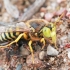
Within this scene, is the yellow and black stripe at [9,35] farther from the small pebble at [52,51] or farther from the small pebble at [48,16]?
the small pebble at [48,16]

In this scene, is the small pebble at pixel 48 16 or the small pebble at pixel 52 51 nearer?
the small pebble at pixel 52 51

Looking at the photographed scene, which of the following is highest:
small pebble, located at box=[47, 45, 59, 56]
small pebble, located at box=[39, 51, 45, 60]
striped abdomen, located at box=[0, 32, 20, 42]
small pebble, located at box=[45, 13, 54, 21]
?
small pebble, located at box=[45, 13, 54, 21]

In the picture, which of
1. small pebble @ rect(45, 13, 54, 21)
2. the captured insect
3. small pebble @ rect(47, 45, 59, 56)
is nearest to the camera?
the captured insect

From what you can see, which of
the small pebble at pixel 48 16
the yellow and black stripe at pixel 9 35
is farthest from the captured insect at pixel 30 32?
the small pebble at pixel 48 16

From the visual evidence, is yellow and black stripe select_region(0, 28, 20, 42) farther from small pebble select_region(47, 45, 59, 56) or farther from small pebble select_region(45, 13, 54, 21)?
small pebble select_region(45, 13, 54, 21)

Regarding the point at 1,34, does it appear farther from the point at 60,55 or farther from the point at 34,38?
the point at 60,55

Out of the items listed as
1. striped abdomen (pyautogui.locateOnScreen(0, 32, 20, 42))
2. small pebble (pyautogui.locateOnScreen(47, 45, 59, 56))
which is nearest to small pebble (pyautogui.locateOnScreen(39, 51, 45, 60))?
small pebble (pyautogui.locateOnScreen(47, 45, 59, 56))

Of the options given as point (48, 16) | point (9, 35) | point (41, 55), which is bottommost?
point (41, 55)

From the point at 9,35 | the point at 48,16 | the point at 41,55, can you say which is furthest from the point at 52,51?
the point at 48,16

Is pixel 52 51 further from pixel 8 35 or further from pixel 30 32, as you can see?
pixel 8 35

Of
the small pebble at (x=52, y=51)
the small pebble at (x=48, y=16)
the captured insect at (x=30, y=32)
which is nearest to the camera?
the captured insect at (x=30, y=32)

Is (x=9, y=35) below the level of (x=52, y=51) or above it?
above
